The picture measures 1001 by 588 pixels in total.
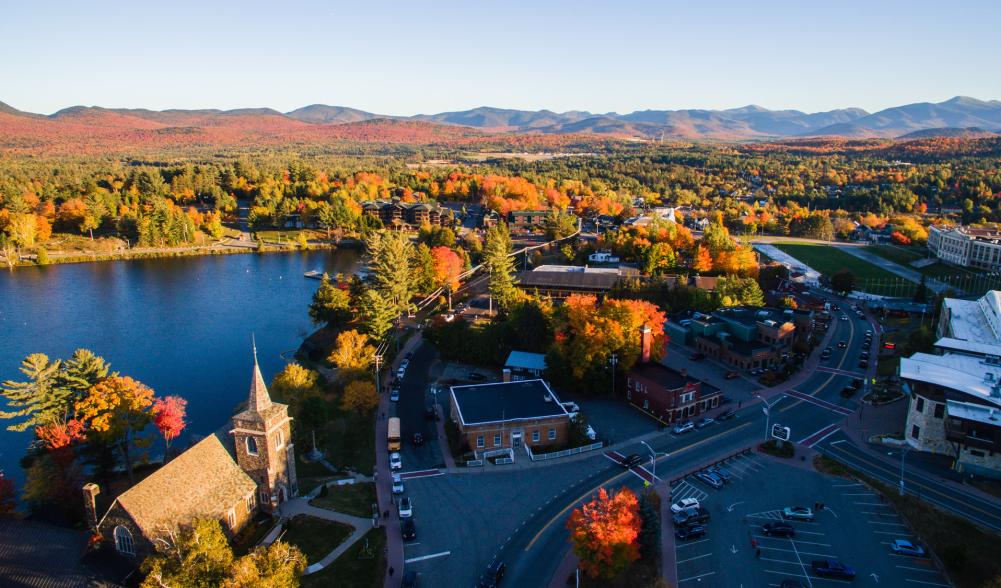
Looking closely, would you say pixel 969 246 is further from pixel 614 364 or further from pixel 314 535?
pixel 314 535

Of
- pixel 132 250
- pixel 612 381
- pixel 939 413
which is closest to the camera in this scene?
pixel 939 413

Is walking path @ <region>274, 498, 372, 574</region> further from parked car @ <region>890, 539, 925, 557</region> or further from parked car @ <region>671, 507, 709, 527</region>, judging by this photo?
parked car @ <region>890, 539, 925, 557</region>

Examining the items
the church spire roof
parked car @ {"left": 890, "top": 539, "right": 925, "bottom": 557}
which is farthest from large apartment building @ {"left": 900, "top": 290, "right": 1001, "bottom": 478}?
the church spire roof

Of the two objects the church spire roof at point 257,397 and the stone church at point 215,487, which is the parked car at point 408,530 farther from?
the church spire roof at point 257,397

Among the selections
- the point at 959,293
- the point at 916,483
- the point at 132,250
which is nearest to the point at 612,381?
the point at 916,483

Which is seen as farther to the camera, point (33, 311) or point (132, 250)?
point (132, 250)

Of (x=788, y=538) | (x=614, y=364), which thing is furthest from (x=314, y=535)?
(x=614, y=364)

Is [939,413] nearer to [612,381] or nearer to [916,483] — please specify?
[916,483]

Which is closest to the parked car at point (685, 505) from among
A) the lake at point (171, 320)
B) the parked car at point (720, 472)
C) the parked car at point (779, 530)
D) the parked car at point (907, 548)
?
the parked car at point (779, 530)
